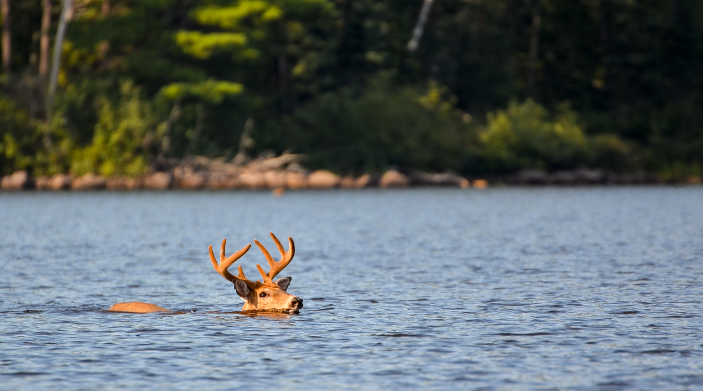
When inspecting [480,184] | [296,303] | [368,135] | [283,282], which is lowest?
[480,184]

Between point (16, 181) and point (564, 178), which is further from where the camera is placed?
point (564, 178)

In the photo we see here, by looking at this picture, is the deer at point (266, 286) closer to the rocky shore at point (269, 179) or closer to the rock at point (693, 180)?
the rocky shore at point (269, 179)

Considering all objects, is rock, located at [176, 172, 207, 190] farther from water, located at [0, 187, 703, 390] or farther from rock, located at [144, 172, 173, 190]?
water, located at [0, 187, 703, 390]

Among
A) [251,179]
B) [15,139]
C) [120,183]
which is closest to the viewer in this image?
[15,139]

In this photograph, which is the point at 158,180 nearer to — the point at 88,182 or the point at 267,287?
the point at 88,182

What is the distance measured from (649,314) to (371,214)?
30043 mm

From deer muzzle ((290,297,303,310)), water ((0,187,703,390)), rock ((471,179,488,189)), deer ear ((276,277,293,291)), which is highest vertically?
deer ear ((276,277,293,291))

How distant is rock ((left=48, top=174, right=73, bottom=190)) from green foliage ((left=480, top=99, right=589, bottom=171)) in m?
28.2

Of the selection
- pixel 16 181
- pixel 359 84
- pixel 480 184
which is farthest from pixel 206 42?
pixel 480 184

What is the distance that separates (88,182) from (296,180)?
1333cm

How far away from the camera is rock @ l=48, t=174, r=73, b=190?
61.0 metres

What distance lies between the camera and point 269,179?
67375mm

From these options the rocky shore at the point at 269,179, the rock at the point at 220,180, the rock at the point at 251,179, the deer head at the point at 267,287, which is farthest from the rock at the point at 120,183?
the deer head at the point at 267,287

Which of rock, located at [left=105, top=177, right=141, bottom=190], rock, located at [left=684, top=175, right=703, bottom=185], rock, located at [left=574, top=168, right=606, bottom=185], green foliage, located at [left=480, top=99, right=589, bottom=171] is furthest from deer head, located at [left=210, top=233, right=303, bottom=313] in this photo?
rock, located at [left=684, top=175, right=703, bottom=185]
